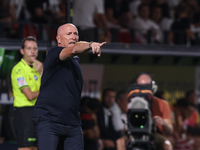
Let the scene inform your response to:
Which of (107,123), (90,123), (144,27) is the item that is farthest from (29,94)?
(144,27)

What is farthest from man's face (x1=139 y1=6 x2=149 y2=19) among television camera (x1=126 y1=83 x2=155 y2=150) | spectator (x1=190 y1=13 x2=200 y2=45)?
television camera (x1=126 y1=83 x2=155 y2=150)

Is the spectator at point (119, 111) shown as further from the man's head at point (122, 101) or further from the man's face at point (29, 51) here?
the man's face at point (29, 51)

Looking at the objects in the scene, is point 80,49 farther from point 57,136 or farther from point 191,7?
point 191,7

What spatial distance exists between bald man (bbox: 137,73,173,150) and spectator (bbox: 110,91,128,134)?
2412 millimetres

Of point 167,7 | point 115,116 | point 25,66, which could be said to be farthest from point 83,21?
point 25,66

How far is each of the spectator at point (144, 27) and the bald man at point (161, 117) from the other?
437 cm

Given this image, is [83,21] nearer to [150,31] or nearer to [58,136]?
[150,31]

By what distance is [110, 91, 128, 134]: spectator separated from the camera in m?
9.89

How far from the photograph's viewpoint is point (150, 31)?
449 inches

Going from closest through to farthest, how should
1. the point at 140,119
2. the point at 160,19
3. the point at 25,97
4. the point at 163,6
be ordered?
the point at 25,97 < the point at 140,119 < the point at 160,19 < the point at 163,6

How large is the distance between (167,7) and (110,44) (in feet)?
8.41

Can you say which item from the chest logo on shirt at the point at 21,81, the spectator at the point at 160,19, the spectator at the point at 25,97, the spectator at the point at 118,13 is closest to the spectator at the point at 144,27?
the spectator at the point at 118,13

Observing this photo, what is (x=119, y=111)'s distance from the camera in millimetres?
10031

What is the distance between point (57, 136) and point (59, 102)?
0.34m
